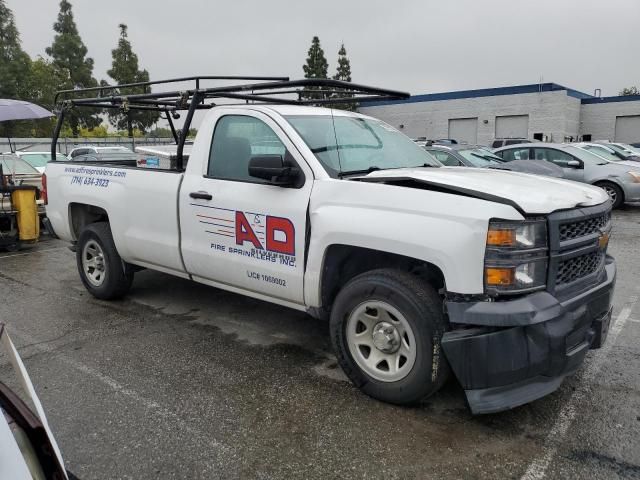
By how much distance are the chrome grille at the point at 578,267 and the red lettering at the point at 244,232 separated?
6.76 feet

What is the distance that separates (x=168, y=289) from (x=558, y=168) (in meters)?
9.98

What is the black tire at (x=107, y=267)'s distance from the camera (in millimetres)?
5480

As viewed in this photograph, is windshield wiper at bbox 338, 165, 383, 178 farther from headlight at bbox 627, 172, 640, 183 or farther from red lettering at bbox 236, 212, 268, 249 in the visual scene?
headlight at bbox 627, 172, 640, 183

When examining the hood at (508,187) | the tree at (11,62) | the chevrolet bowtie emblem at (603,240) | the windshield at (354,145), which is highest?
the tree at (11,62)

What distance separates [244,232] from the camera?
4.10m

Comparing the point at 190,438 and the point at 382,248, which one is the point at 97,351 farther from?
the point at 382,248

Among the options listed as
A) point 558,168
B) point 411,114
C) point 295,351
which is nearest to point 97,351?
point 295,351

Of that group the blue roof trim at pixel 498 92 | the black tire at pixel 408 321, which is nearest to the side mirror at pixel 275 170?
the black tire at pixel 408 321

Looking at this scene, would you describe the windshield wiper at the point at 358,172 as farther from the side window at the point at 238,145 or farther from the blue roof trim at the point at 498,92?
the blue roof trim at the point at 498,92

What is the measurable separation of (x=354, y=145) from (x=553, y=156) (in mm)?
11091

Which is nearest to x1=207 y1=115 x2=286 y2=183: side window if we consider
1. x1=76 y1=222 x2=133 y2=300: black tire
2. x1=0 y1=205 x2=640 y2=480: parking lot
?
x1=0 y1=205 x2=640 y2=480: parking lot

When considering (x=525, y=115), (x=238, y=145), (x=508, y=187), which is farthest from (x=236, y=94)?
(x=525, y=115)

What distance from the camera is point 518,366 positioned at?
9.55 ft

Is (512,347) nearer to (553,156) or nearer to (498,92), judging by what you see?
(553,156)
